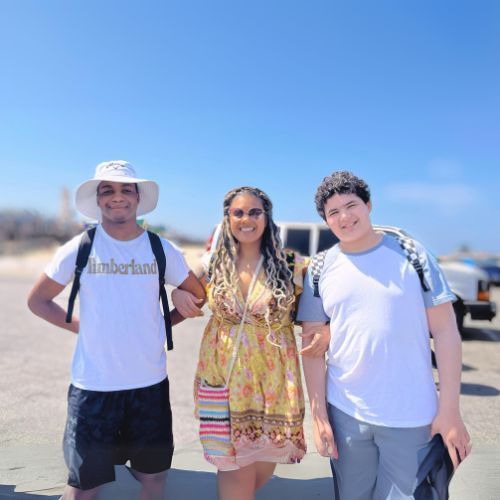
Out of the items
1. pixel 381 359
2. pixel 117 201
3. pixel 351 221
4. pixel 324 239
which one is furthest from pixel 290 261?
pixel 324 239

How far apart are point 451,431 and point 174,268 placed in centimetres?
151

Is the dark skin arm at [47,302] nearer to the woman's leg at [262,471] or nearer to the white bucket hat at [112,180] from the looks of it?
the white bucket hat at [112,180]

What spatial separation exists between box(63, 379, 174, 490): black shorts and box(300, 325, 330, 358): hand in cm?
83

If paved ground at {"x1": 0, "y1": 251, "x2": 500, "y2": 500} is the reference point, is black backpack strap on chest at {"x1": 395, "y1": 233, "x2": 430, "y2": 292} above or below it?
above

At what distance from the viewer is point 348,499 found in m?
1.98

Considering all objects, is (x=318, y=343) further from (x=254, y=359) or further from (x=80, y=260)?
(x=80, y=260)

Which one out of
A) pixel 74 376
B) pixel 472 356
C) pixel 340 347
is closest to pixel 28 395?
pixel 74 376

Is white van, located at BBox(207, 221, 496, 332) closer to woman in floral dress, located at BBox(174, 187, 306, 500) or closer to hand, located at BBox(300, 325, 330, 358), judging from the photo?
woman in floral dress, located at BBox(174, 187, 306, 500)

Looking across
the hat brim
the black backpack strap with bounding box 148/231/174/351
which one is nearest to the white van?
the hat brim

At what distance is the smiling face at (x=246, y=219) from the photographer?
89.7 inches

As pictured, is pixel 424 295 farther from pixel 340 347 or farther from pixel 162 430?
pixel 162 430

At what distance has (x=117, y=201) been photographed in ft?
7.84

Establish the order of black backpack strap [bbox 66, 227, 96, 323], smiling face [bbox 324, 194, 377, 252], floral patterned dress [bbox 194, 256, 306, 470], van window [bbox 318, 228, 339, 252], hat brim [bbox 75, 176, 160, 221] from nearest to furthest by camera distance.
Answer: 1. smiling face [bbox 324, 194, 377, 252]
2. floral patterned dress [bbox 194, 256, 306, 470]
3. black backpack strap [bbox 66, 227, 96, 323]
4. hat brim [bbox 75, 176, 160, 221]
5. van window [bbox 318, 228, 339, 252]

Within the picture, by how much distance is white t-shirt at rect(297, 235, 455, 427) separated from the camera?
6.12 ft
